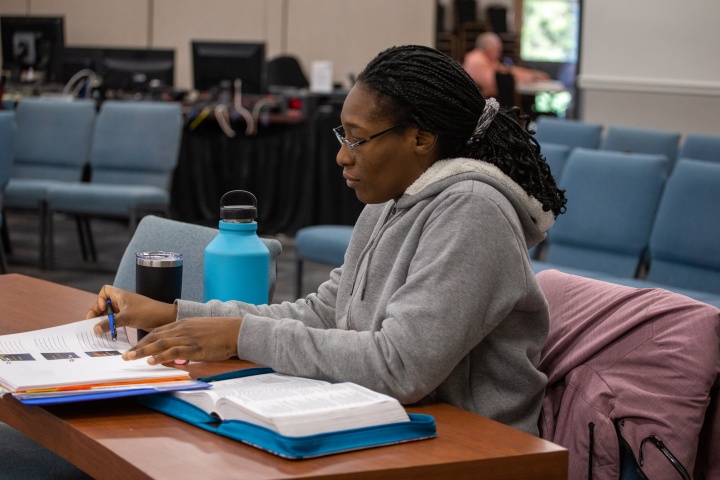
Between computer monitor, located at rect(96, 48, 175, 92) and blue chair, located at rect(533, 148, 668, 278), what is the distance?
423 cm

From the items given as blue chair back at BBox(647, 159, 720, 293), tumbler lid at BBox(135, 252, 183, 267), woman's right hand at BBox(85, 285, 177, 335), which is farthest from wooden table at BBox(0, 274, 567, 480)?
blue chair back at BBox(647, 159, 720, 293)

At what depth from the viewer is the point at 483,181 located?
58.2 inches

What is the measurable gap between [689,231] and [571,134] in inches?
82.0

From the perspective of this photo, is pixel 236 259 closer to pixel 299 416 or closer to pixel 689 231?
pixel 299 416

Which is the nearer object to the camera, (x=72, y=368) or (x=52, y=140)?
(x=72, y=368)

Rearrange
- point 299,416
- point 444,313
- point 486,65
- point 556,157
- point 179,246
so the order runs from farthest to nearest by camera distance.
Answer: point 486,65, point 556,157, point 179,246, point 444,313, point 299,416

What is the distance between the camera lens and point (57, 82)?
784 centimetres

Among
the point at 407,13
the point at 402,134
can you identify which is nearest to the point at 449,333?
the point at 402,134

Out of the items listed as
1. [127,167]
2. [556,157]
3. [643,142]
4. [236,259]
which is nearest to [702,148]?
[643,142]

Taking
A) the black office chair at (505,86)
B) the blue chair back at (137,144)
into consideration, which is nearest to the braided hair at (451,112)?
the blue chair back at (137,144)

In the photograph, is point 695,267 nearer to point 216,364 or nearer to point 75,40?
point 216,364

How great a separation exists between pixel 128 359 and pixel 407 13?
27.0 feet

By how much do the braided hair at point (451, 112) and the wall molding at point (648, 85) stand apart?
4922 millimetres

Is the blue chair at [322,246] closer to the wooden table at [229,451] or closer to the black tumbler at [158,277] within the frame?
the black tumbler at [158,277]
